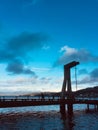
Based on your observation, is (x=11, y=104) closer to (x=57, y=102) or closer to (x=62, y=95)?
(x=57, y=102)

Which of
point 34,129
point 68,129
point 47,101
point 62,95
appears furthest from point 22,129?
point 62,95

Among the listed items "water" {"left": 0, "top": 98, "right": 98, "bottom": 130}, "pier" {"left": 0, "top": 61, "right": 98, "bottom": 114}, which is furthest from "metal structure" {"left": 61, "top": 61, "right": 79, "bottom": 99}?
"water" {"left": 0, "top": 98, "right": 98, "bottom": 130}

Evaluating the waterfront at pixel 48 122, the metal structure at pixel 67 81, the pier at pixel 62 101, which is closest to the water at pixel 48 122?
the waterfront at pixel 48 122

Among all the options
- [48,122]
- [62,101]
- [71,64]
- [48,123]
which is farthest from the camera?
[71,64]

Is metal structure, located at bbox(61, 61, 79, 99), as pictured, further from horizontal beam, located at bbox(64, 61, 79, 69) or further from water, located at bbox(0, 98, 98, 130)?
water, located at bbox(0, 98, 98, 130)

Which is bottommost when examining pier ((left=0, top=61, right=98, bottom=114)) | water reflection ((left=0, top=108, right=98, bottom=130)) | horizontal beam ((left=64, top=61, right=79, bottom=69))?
water reflection ((left=0, top=108, right=98, bottom=130))

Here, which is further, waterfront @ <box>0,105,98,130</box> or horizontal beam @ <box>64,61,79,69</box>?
horizontal beam @ <box>64,61,79,69</box>

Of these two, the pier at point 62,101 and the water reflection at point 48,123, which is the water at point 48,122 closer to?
the water reflection at point 48,123

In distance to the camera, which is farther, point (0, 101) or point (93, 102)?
point (93, 102)

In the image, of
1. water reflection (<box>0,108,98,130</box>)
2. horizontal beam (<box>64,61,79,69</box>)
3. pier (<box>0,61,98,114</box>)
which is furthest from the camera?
horizontal beam (<box>64,61,79,69</box>)

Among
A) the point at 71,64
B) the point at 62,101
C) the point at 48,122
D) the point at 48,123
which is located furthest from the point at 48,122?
the point at 71,64

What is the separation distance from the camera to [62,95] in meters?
66.4

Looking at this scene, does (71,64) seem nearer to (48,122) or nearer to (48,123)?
(48,122)

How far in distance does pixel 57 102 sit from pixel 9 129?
25641 mm
